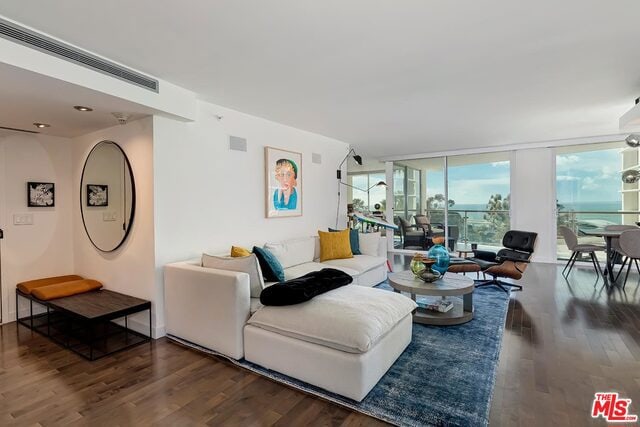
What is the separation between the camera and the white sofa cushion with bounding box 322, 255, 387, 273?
4441mm

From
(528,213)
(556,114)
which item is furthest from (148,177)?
(528,213)

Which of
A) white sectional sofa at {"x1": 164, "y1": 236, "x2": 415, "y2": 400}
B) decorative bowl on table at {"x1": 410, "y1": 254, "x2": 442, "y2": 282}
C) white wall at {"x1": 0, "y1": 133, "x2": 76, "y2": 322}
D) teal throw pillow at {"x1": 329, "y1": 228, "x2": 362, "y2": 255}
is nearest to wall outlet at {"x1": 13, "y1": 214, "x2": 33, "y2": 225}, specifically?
white wall at {"x1": 0, "y1": 133, "x2": 76, "y2": 322}

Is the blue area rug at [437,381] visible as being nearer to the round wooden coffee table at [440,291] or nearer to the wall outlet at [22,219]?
the round wooden coffee table at [440,291]

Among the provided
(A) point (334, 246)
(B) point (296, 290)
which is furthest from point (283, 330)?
(A) point (334, 246)

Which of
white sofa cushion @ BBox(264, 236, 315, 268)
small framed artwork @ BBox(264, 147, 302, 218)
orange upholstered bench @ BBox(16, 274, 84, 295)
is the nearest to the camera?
orange upholstered bench @ BBox(16, 274, 84, 295)

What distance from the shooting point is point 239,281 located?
2.71 metres

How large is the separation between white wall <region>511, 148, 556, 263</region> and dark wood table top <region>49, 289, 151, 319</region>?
714 centimetres

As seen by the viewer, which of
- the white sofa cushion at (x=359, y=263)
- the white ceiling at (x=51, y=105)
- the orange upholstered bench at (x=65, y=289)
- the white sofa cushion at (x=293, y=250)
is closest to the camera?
the white ceiling at (x=51, y=105)

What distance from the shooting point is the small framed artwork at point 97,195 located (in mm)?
3879

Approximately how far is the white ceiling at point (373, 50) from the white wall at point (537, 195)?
8.38ft

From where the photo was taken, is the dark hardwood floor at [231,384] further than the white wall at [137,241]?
No

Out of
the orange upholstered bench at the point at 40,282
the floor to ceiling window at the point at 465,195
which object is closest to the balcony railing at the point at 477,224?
the floor to ceiling window at the point at 465,195

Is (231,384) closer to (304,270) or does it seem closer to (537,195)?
(304,270)

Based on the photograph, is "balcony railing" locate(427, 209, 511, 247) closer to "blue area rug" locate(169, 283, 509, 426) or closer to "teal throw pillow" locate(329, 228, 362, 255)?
"teal throw pillow" locate(329, 228, 362, 255)
